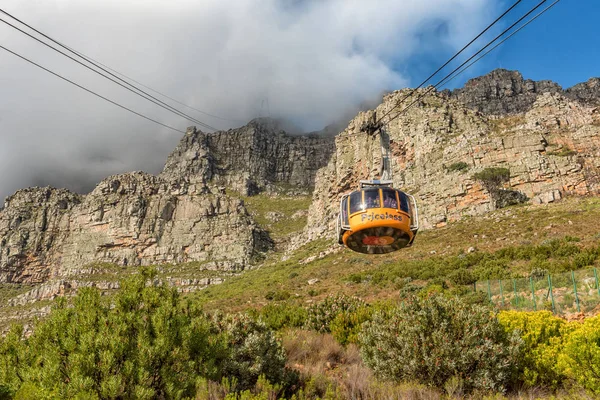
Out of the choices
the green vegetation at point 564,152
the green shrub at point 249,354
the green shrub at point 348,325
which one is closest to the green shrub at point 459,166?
the green vegetation at point 564,152

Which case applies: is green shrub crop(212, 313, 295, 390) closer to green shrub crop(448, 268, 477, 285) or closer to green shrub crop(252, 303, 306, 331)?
green shrub crop(252, 303, 306, 331)

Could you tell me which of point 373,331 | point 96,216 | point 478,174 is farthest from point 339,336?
point 96,216

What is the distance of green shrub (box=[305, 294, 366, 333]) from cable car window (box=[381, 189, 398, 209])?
343 inches

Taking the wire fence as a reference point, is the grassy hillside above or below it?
above

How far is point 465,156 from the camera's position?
54.8 metres

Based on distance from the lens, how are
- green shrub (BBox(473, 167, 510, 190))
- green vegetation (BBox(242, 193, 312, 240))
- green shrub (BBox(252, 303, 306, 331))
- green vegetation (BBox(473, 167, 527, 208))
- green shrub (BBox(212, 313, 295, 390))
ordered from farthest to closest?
green vegetation (BBox(242, 193, 312, 240)) → green shrub (BBox(473, 167, 510, 190)) → green vegetation (BBox(473, 167, 527, 208)) → green shrub (BBox(252, 303, 306, 331)) → green shrub (BBox(212, 313, 295, 390))

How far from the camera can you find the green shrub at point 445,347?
832 cm

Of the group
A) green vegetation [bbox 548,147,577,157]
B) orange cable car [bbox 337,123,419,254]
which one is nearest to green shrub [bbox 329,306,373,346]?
orange cable car [bbox 337,123,419,254]

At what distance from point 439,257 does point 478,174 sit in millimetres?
21760

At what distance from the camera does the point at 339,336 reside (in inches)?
564

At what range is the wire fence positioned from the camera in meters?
15.0

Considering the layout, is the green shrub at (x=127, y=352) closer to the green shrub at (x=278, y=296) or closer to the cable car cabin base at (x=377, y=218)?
the cable car cabin base at (x=377, y=218)

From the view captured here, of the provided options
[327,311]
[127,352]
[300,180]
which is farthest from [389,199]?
[300,180]

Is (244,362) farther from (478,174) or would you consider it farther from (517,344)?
(478,174)
